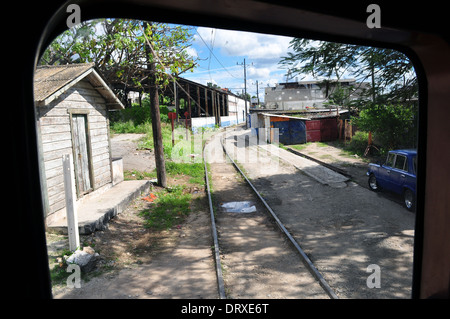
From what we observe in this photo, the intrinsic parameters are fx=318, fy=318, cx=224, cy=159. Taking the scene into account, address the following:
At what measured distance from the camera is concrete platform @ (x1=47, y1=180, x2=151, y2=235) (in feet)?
24.7

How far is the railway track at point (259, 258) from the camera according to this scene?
17.4 feet

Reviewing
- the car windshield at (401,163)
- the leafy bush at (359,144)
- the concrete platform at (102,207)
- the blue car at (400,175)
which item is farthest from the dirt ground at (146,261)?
the leafy bush at (359,144)

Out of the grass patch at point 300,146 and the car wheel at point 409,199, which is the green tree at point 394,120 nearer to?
the car wheel at point 409,199

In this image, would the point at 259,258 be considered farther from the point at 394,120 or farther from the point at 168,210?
the point at 394,120

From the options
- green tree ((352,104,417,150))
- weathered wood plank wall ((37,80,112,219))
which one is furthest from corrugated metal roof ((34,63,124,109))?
green tree ((352,104,417,150))

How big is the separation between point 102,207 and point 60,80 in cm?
365

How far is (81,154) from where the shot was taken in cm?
977

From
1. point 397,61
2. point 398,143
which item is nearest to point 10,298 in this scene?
point 397,61

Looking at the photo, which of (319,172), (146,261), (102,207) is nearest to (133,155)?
(102,207)

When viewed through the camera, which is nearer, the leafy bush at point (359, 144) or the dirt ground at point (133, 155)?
the dirt ground at point (133, 155)

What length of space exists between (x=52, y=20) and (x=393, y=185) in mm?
10746

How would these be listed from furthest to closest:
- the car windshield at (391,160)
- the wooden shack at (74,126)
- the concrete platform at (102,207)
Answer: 1. the car windshield at (391,160)
2. the wooden shack at (74,126)
3. the concrete platform at (102,207)

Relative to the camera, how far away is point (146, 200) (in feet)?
37.7

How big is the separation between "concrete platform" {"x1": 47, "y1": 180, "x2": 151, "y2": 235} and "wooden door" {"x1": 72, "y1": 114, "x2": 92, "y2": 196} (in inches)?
19.2
